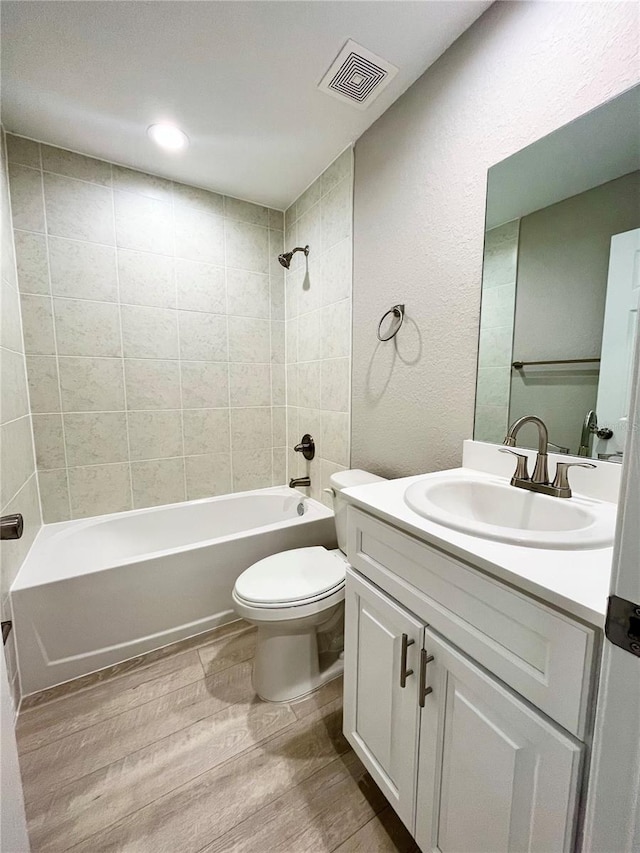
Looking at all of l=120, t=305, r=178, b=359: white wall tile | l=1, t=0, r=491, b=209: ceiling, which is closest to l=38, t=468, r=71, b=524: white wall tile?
l=120, t=305, r=178, b=359: white wall tile

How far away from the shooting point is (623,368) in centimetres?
81

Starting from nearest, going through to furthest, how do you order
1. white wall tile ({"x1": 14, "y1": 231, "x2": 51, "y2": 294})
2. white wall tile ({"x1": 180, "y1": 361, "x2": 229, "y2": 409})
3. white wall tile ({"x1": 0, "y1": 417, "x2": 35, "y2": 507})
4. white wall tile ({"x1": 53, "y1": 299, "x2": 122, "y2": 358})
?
1. white wall tile ({"x1": 0, "y1": 417, "x2": 35, "y2": 507})
2. white wall tile ({"x1": 14, "y1": 231, "x2": 51, "y2": 294})
3. white wall tile ({"x1": 53, "y1": 299, "x2": 122, "y2": 358})
4. white wall tile ({"x1": 180, "y1": 361, "x2": 229, "y2": 409})

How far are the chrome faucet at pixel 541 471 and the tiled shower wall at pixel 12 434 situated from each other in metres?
1.74

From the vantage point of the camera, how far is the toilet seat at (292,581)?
4.00 feet

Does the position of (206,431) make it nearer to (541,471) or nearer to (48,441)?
(48,441)

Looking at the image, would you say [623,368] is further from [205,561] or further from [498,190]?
[205,561]

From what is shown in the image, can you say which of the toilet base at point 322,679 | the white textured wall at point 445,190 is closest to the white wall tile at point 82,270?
the white textured wall at point 445,190

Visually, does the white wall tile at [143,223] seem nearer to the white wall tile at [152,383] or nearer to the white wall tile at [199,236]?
the white wall tile at [199,236]

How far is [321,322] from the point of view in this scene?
1993 millimetres

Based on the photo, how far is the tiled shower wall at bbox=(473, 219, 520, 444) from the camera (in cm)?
105

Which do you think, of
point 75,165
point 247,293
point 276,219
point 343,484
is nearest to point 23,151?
point 75,165

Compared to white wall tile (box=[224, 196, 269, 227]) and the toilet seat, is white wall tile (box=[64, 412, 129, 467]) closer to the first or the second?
the toilet seat

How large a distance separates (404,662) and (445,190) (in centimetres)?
149

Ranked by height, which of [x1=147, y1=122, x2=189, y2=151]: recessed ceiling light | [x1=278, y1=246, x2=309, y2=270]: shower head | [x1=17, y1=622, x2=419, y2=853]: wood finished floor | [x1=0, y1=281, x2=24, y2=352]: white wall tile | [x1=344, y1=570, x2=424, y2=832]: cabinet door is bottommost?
[x1=17, y1=622, x2=419, y2=853]: wood finished floor
